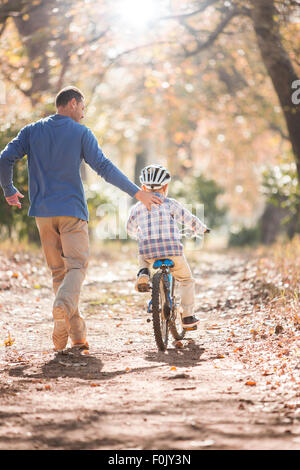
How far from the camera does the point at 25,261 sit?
11.1m

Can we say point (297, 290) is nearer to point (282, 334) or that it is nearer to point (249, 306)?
point (249, 306)

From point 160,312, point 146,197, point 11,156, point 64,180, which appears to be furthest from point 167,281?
point 11,156

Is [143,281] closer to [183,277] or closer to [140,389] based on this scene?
[183,277]

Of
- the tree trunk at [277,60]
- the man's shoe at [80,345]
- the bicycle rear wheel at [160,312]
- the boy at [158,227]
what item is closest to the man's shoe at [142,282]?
the boy at [158,227]

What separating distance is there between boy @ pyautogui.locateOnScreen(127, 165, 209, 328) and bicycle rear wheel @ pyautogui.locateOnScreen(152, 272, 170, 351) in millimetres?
155

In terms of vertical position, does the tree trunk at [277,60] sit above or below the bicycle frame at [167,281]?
above

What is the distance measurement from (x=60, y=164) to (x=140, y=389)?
202 cm

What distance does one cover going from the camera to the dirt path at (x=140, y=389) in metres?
3.33

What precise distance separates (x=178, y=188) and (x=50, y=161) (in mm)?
16712

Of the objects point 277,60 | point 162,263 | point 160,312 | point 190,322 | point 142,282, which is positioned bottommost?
point 190,322

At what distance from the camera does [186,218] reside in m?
5.82

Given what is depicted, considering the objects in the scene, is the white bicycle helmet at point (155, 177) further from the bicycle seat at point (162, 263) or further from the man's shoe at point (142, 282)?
the man's shoe at point (142, 282)

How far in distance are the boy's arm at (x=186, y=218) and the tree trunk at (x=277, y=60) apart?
474 cm
